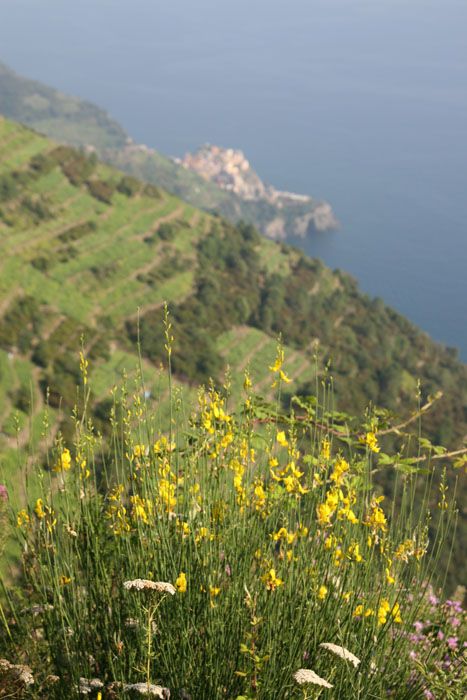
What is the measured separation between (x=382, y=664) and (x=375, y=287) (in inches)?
6218

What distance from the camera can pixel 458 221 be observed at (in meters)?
188

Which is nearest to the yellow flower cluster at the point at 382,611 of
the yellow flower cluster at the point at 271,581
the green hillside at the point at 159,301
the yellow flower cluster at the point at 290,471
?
the yellow flower cluster at the point at 271,581

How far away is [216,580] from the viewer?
3443mm

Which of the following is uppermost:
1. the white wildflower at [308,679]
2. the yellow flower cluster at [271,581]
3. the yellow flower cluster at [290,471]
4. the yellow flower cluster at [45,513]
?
the yellow flower cluster at [290,471]

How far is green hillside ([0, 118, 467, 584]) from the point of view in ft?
229

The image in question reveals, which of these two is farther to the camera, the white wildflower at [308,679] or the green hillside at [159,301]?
the green hillside at [159,301]

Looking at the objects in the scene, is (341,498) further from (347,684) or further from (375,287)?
(375,287)

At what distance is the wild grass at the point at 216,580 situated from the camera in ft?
10.7

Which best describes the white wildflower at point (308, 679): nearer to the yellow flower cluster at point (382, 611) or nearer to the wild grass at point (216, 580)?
the wild grass at point (216, 580)

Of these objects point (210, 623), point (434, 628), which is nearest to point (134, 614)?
point (210, 623)

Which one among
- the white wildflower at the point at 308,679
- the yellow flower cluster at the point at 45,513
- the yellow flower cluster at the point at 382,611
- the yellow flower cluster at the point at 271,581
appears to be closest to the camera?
the white wildflower at the point at 308,679

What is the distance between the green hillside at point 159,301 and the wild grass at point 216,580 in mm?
55751

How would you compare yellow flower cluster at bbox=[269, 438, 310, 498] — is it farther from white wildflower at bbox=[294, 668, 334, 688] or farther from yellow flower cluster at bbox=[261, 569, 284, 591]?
white wildflower at bbox=[294, 668, 334, 688]

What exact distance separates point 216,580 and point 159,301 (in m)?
83.1
